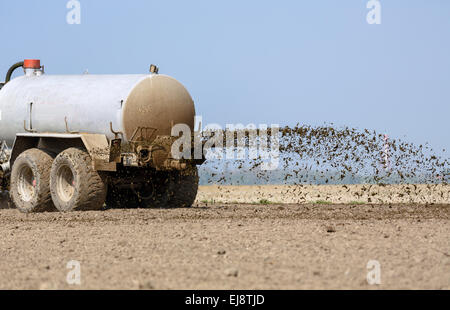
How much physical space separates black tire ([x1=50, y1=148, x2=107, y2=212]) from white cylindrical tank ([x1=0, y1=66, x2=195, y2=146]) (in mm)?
620

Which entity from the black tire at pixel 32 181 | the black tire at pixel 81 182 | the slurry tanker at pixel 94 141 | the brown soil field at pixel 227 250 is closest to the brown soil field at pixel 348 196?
the slurry tanker at pixel 94 141

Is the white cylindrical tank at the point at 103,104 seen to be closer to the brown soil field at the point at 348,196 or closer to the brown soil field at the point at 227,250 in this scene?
the brown soil field at the point at 227,250

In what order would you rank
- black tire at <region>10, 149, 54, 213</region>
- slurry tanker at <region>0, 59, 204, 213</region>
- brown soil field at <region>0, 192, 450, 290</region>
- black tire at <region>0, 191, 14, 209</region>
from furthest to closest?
black tire at <region>0, 191, 14, 209</region>, black tire at <region>10, 149, 54, 213</region>, slurry tanker at <region>0, 59, 204, 213</region>, brown soil field at <region>0, 192, 450, 290</region>

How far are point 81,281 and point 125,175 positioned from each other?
745cm

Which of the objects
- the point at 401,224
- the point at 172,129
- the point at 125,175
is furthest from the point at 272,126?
the point at 401,224

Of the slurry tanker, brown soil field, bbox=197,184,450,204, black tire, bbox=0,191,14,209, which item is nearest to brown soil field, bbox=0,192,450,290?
the slurry tanker

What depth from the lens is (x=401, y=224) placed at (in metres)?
10.6

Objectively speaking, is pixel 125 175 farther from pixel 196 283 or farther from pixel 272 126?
pixel 196 283

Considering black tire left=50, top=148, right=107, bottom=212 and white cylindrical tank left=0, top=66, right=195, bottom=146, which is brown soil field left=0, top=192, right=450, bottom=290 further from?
white cylindrical tank left=0, top=66, right=195, bottom=146

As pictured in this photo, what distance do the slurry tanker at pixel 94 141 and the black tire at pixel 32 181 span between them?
2 cm

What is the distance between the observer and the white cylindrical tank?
13.2 metres

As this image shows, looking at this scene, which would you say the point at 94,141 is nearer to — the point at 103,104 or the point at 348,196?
the point at 103,104

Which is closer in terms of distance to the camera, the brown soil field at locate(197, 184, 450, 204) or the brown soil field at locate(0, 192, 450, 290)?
the brown soil field at locate(0, 192, 450, 290)

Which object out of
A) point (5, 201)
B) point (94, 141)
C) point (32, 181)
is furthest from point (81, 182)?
point (5, 201)
